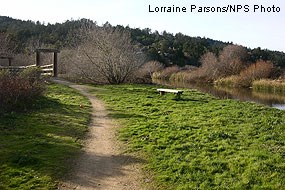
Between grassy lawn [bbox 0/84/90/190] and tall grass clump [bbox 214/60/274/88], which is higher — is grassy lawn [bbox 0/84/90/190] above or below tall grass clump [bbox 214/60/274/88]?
below

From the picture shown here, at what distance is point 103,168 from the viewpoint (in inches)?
322

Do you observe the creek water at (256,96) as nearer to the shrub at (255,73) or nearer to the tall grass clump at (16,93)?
the shrub at (255,73)

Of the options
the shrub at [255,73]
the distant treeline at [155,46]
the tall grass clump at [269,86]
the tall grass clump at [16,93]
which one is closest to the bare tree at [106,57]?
the tall grass clump at [16,93]

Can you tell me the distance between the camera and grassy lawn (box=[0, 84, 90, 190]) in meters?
7.52

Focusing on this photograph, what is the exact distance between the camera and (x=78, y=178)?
7.62m

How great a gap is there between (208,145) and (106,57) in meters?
21.4

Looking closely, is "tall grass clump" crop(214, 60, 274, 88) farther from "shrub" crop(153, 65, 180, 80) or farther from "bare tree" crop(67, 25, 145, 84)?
"bare tree" crop(67, 25, 145, 84)

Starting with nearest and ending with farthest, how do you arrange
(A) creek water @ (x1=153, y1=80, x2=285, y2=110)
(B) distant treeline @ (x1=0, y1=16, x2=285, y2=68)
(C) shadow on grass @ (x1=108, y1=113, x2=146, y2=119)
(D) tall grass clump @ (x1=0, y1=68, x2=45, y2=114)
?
(D) tall grass clump @ (x1=0, y1=68, x2=45, y2=114) → (C) shadow on grass @ (x1=108, y1=113, x2=146, y2=119) → (A) creek water @ (x1=153, y1=80, x2=285, y2=110) → (B) distant treeline @ (x1=0, y1=16, x2=285, y2=68)

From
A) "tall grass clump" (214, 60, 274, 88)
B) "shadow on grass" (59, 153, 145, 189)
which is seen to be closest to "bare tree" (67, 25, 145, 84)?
"tall grass clump" (214, 60, 274, 88)

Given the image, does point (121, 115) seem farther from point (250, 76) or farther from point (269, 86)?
point (250, 76)

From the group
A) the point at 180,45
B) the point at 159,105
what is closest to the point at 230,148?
the point at 159,105

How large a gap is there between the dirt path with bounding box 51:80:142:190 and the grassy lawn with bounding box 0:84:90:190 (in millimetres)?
316

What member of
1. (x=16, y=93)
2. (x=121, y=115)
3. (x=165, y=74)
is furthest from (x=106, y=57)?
(x=165, y=74)

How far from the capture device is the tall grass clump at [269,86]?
122ft
